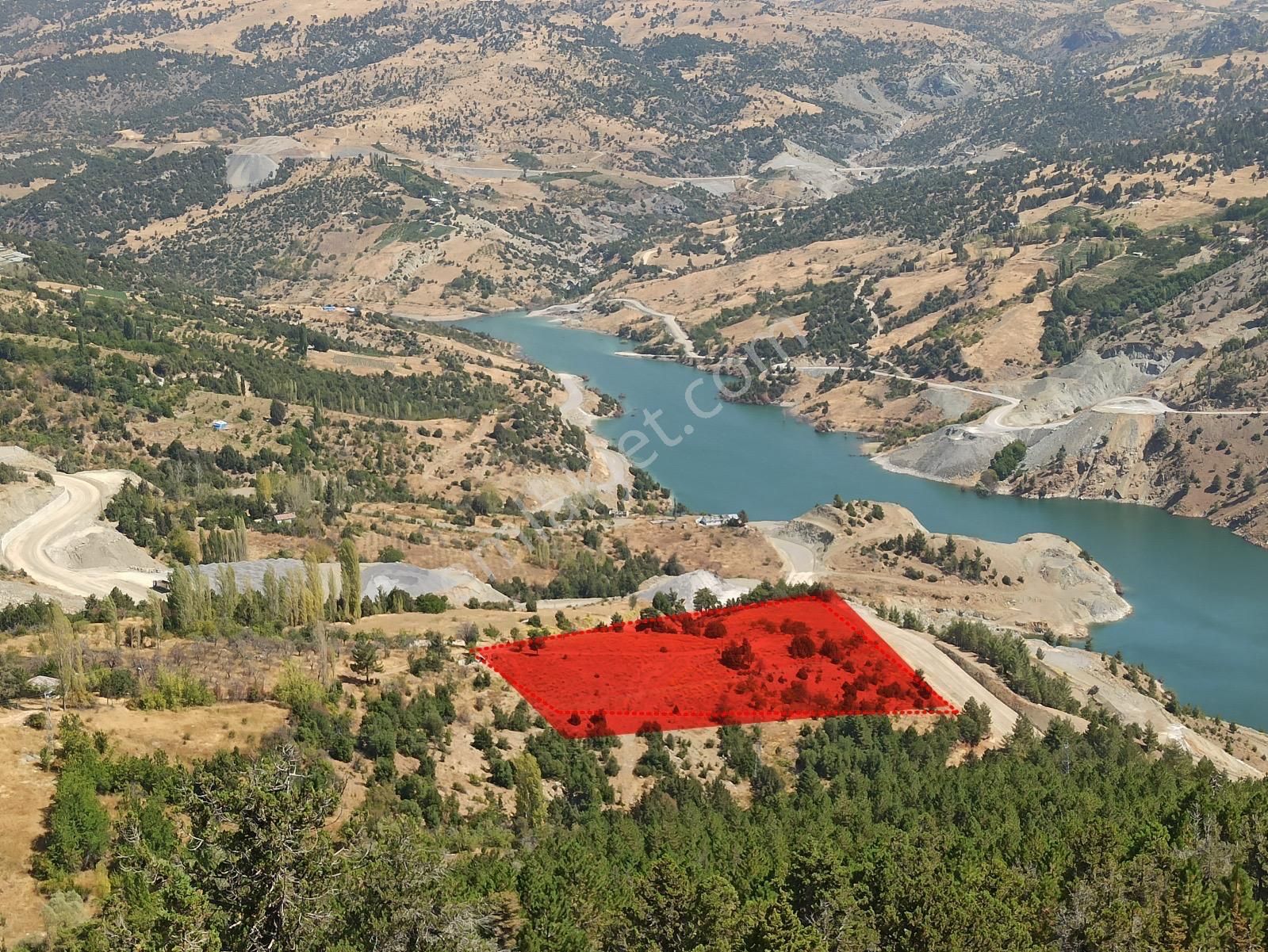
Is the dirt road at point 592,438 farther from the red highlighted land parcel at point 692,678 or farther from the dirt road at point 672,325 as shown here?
the red highlighted land parcel at point 692,678

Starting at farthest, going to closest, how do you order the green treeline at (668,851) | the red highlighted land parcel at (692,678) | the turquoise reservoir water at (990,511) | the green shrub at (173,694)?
the turquoise reservoir water at (990,511) → the red highlighted land parcel at (692,678) → the green shrub at (173,694) → the green treeline at (668,851)

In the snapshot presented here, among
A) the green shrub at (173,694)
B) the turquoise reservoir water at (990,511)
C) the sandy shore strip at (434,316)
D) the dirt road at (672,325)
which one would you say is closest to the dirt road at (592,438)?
the turquoise reservoir water at (990,511)

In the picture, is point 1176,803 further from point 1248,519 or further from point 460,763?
point 1248,519

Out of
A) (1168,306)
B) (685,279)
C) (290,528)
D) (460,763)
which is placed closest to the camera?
(460,763)

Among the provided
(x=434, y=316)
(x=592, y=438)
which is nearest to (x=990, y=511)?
(x=592, y=438)

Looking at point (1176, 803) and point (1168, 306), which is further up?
point (1176, 803)

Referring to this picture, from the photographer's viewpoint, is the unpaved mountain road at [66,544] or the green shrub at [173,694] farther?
the unpaved mountain road at [66,544]

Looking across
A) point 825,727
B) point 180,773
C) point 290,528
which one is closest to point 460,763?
point 180,773

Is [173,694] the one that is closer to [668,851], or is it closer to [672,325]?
[668,851]
